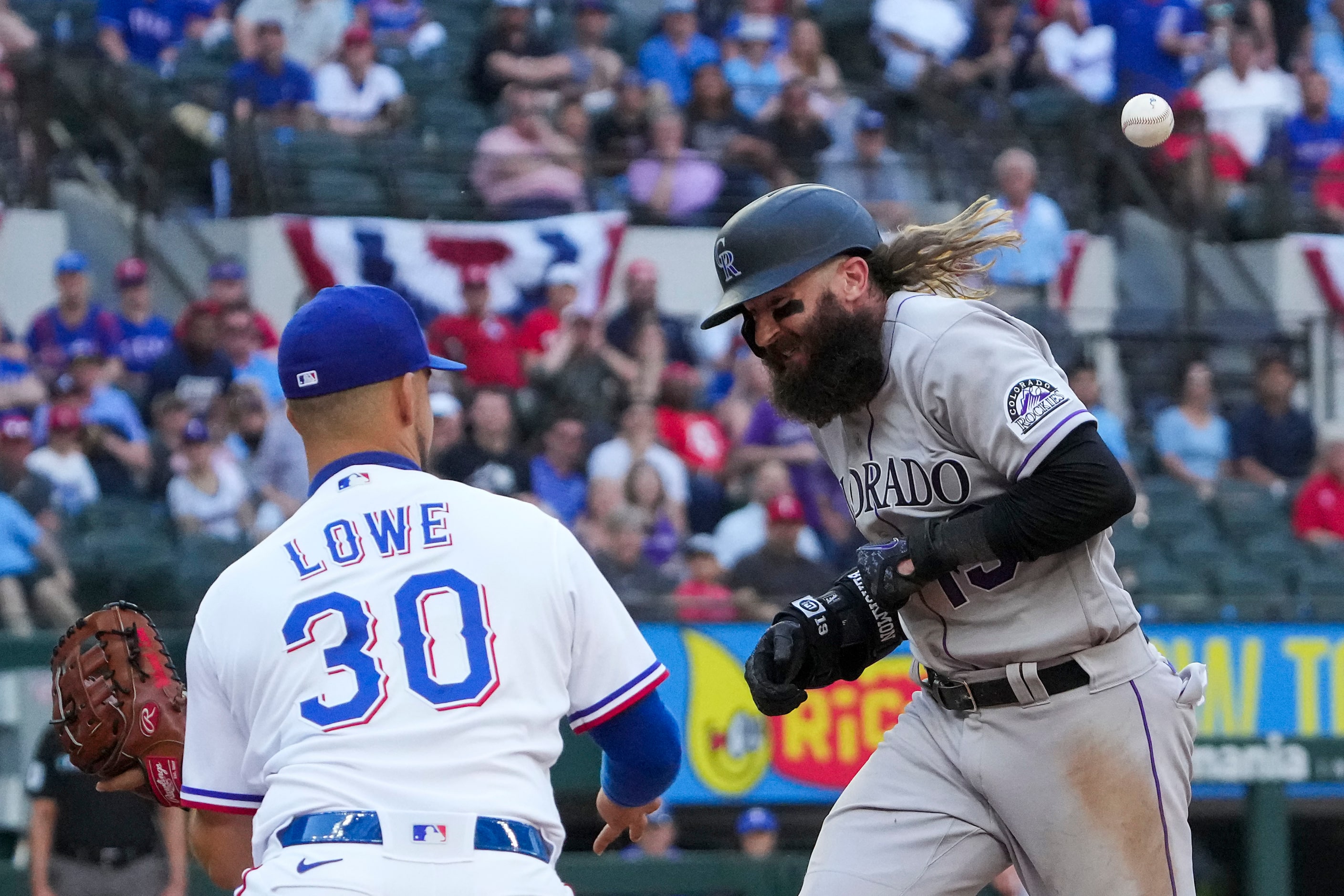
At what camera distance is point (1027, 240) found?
1105 cm

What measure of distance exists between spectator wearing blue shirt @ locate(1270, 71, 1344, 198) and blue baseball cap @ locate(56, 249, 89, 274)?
308 inches

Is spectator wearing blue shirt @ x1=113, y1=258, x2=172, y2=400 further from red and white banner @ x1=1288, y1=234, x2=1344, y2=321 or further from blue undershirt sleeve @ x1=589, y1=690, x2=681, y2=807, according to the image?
red and white banner @ x1=1288, y1=234, x2=1344, y2=321

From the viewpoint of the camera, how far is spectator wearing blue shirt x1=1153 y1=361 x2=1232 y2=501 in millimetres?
10555

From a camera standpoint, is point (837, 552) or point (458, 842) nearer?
point (458, 842)

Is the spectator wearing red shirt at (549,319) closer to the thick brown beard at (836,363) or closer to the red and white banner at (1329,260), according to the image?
the red and white banner at (1329,260)

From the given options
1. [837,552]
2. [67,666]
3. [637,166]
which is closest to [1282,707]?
[837,552]

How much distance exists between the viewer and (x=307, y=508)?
2.90 meters

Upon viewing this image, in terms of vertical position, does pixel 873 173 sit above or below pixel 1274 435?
above

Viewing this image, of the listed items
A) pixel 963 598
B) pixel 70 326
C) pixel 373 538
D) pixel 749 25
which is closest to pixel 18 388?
pixel 70 326

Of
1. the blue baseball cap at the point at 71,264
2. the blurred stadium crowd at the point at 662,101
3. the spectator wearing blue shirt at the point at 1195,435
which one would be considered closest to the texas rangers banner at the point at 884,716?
the spectator wearing blue shirt at the point at 1195,435

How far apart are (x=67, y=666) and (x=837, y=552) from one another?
6.14 meters

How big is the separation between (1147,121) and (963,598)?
126 cm

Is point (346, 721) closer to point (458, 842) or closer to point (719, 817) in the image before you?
point (458, 842)

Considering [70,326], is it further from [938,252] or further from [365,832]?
[365,832]
